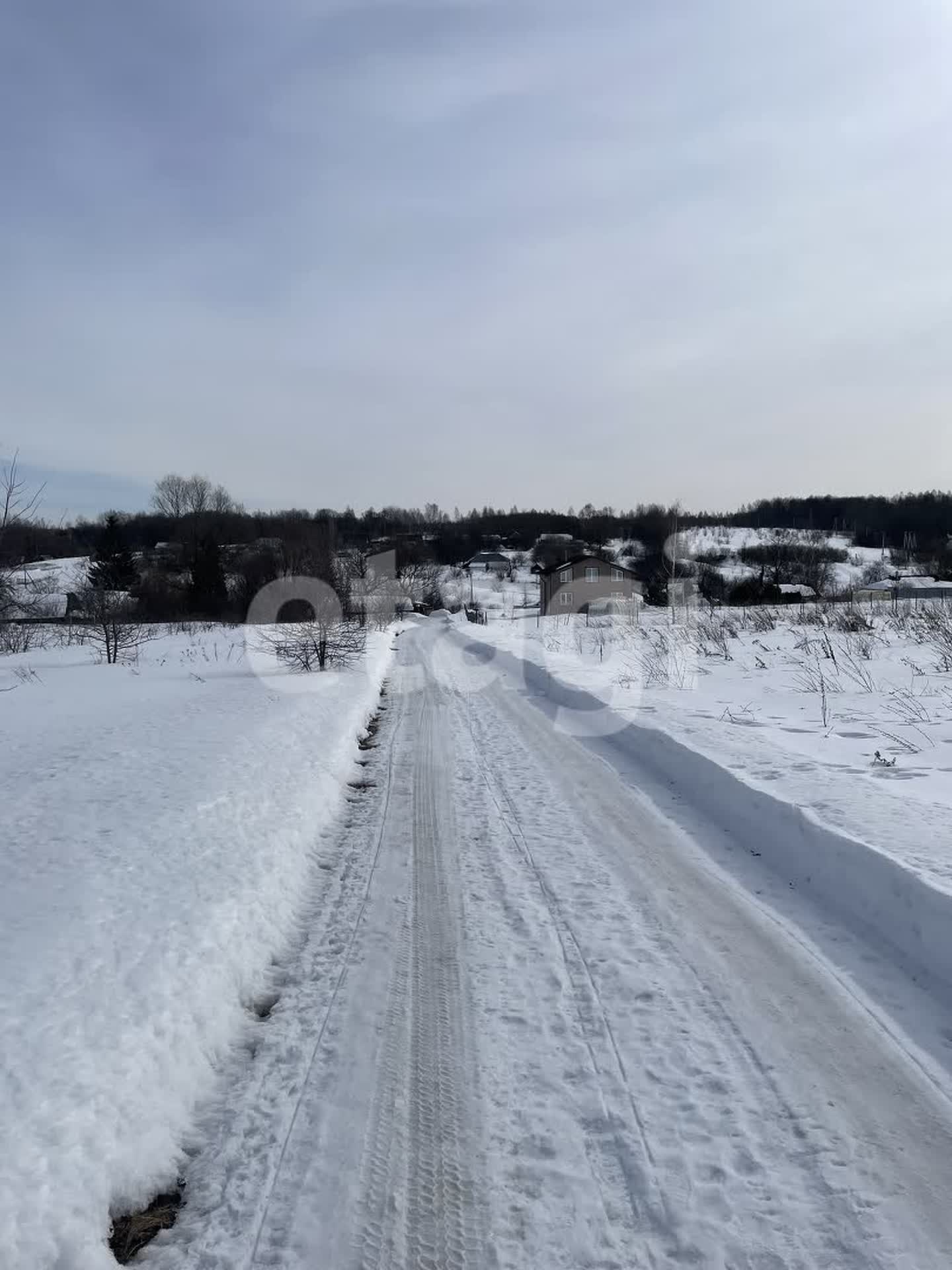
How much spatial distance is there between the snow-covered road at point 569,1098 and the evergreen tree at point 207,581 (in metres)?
53.5

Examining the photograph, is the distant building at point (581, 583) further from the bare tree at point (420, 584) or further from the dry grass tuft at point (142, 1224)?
the dry grass tuft at point (142, 1224)

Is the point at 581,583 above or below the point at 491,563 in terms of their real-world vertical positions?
below

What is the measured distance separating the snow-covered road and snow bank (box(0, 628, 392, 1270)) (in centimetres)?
27

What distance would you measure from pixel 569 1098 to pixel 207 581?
57.6m

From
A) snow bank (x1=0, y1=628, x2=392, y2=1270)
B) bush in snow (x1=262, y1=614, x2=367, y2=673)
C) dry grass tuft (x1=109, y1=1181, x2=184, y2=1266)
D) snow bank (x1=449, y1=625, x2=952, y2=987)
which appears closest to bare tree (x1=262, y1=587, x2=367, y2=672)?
bush in snow (x1=262, y1=614, x2=367, y2=673)

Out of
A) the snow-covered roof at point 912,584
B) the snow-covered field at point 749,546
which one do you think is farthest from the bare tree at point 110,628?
the snow-covered field at point 749,546

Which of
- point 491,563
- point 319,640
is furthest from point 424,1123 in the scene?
point 491,563

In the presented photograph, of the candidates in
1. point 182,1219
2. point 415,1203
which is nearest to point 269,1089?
point 182,1219

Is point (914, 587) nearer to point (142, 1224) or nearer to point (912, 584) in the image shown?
point (912, 584)

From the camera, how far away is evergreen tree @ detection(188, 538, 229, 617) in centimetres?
5494

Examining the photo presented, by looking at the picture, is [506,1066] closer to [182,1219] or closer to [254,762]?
[182,1219]

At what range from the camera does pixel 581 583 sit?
63375mm

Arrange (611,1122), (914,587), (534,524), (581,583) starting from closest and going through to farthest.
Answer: (611,1122), (914,587), (581,583), (534,524)

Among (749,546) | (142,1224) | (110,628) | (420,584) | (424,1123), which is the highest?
(749,546)
